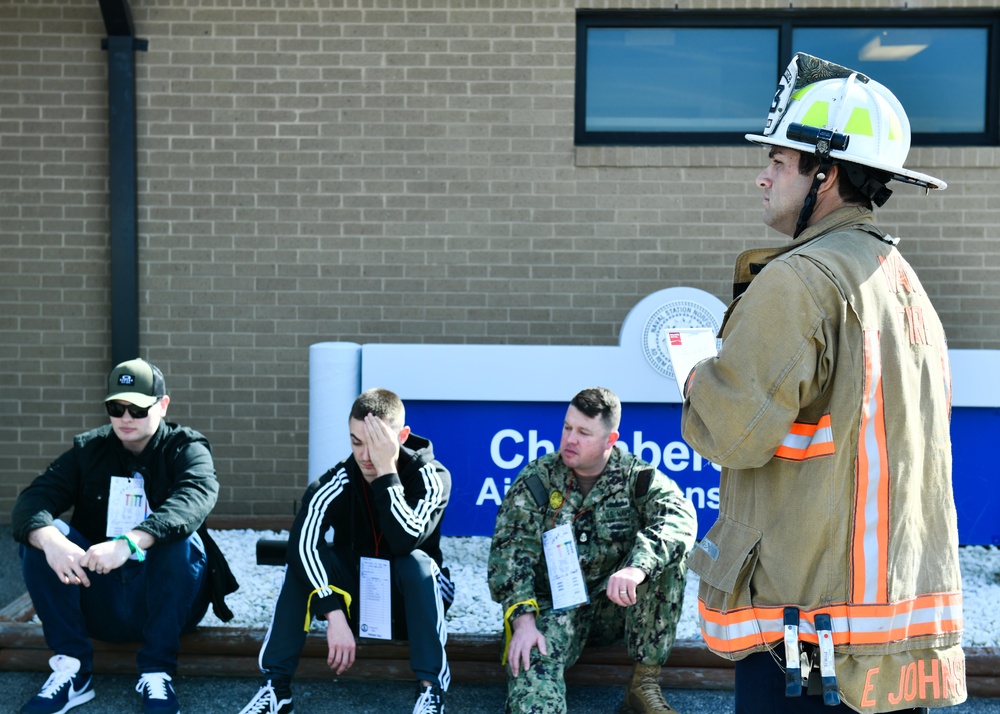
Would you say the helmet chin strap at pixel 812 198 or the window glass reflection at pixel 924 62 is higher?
the window glass reflection at pixel 924 62

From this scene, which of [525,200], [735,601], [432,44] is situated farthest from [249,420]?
[735,601]

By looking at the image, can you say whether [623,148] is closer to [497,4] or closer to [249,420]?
[497,4]

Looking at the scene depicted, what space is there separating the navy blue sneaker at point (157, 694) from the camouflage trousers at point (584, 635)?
1.28m

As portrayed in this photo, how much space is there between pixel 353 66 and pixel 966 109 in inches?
157

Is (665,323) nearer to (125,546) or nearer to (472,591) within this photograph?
(472,591)

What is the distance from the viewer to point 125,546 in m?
3.78

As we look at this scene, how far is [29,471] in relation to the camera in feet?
21.4

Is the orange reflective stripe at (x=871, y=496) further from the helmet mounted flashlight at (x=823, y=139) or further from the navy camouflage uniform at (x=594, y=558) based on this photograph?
the navy camouflage uniform at (x=594, y=558)

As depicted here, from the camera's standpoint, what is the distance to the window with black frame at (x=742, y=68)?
21.2 feet

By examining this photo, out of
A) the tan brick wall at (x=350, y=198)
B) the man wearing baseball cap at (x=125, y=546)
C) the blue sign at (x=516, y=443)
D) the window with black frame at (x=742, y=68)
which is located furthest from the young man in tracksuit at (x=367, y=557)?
the window with black frame at (x=742, y=68)

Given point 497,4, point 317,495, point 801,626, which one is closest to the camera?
point 801,626

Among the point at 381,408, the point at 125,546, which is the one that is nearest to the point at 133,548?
the point at 125,546

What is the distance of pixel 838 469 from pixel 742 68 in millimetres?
5097

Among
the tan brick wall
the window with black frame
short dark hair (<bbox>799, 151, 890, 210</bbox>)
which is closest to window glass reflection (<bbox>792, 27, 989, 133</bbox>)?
the window with black frame
